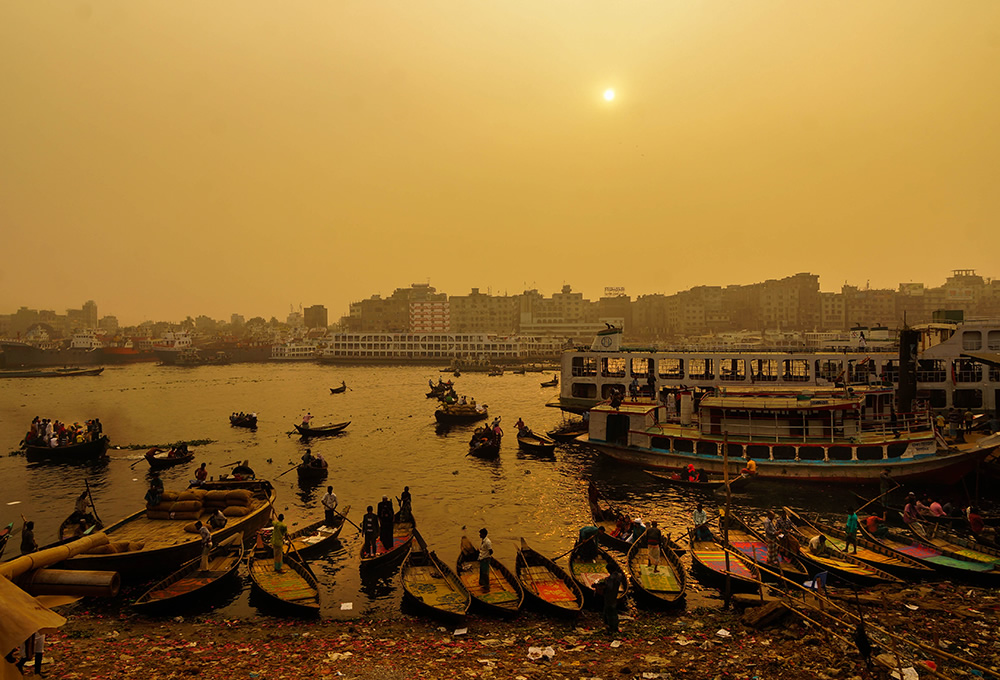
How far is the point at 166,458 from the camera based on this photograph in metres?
40.3

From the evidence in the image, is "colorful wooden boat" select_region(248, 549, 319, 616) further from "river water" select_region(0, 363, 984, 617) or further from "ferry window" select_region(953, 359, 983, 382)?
"ferry window" select_region(953, 359, 983, 382)

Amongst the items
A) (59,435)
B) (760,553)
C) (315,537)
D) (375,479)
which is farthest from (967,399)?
(59,435)

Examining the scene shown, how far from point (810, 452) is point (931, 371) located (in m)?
18.7

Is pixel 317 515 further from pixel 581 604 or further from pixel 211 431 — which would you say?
pixel 211 431

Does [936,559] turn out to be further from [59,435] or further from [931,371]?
[59,435]

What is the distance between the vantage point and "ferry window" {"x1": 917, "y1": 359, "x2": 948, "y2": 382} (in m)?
42.4

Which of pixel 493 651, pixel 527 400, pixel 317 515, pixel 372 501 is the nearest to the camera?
pixel 493 651

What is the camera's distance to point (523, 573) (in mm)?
19203

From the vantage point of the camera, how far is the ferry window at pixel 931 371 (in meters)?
42.4

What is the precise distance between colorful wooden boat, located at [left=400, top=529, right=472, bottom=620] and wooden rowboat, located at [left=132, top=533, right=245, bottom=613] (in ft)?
19.8

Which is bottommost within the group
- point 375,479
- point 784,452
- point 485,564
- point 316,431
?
point 375,479

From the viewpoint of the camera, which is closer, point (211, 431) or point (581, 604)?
point (581, 604)

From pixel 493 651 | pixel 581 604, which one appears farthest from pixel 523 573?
pixel 493 651

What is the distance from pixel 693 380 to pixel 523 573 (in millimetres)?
33658
